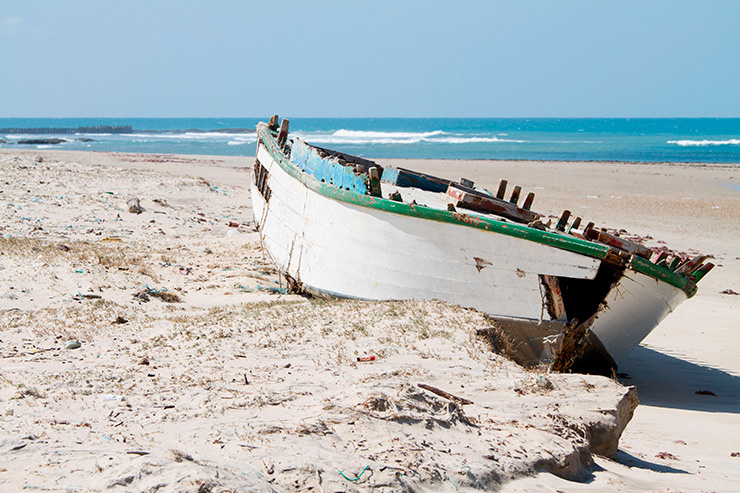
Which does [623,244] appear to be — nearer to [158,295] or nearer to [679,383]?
[679,383]

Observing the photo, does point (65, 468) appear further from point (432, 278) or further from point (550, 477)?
point (432, 278)

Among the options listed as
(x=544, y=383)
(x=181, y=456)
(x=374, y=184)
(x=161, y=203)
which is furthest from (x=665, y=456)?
(x=161, y=203)

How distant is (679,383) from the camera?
22.3 ft

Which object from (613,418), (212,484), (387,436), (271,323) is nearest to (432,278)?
(271,323)

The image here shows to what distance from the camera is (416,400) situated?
13.5 ft

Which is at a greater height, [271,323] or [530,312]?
[530,312]

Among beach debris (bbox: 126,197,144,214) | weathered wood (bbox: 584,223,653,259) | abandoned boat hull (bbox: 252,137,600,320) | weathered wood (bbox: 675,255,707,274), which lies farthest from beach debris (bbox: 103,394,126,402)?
beach debris (bbox: 126,197,144,214)

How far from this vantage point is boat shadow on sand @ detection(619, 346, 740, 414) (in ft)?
20.2

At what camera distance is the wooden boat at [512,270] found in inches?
235

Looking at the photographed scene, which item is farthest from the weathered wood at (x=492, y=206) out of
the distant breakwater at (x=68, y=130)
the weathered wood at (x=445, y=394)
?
the distant breakwater at (x=68, y=130)

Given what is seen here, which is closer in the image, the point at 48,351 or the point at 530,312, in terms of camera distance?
the point at 48,351

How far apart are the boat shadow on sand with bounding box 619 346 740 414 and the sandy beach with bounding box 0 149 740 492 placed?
0.03 metres

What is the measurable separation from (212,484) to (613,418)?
268 cm

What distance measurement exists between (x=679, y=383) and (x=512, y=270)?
222 centimetres
